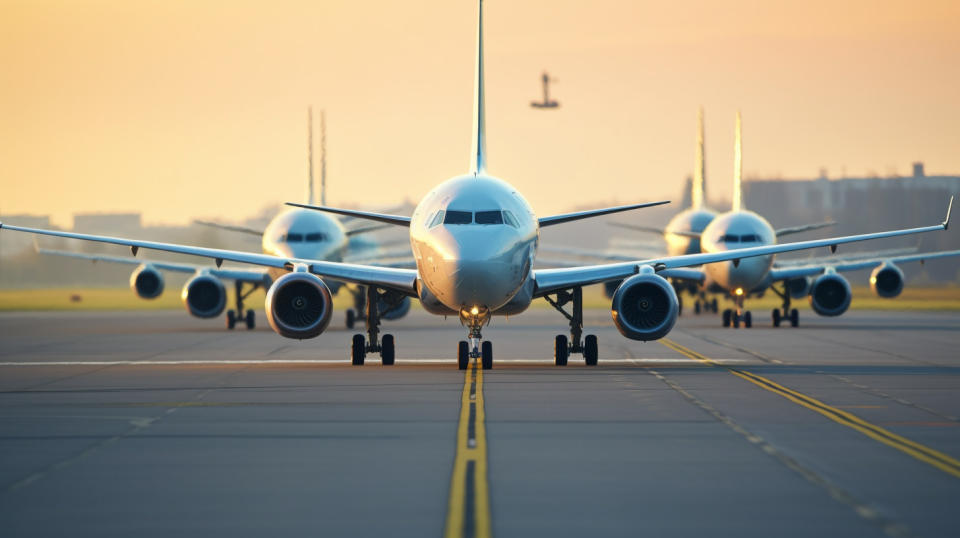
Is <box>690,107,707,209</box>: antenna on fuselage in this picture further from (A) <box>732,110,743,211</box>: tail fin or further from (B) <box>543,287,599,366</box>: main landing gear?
(B) <box>543,287,599,366</box>: main landing gear

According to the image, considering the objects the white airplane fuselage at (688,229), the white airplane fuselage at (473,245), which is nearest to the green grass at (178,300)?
the white airplane fuselage at (688,229)

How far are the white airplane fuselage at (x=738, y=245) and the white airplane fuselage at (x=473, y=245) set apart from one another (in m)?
23.6

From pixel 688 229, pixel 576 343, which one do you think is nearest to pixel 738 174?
pixel 688 229

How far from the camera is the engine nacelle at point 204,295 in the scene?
47.8 m

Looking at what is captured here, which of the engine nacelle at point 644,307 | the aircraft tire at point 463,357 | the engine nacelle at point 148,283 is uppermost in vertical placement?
the engine nacelle at point 148,283

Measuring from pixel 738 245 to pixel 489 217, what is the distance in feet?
88.5

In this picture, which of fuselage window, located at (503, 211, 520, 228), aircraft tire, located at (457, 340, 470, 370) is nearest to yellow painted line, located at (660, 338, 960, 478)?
A: fuselage window, located at (503, 211, 520, 228)

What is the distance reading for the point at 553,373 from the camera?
2634 cm

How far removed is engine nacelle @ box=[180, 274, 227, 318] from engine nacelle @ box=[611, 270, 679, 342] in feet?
74.6

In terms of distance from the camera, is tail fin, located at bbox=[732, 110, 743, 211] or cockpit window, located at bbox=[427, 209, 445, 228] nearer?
cockpit window, located at bbox=[427, 209, 445, 228]

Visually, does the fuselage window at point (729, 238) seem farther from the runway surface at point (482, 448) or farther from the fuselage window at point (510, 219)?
the fuselage window at point (510, 219)

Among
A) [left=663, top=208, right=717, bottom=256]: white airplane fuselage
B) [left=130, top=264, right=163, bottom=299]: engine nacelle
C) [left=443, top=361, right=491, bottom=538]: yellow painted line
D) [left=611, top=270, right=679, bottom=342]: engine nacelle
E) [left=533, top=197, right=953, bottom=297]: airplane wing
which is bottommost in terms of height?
[left=443, top=361, right=491, bottom=538]: yellow painted line

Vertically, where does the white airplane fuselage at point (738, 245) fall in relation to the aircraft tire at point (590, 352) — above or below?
above

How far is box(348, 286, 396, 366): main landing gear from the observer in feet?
95.3
